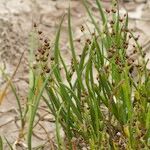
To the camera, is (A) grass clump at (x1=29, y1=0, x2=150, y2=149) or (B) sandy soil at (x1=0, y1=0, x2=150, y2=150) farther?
(B) sandy soil at (x1=0, y1=0, x2=150, y2=150)

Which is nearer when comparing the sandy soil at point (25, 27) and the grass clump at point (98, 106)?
the grass clump at point (98, 106)

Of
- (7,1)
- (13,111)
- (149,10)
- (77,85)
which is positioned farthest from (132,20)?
(77,85)

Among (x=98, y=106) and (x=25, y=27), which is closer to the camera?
(x=98, y=106)

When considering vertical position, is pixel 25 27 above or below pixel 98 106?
above

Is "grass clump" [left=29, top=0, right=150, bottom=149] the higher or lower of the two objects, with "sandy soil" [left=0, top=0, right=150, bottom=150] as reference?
lower

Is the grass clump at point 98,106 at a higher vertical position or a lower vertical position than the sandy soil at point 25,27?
lower

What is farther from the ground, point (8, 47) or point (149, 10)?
point (149, 10)

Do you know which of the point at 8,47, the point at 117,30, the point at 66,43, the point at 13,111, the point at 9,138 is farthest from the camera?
the point at 66,43

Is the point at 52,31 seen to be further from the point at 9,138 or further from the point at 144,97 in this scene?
the point at 144,97
